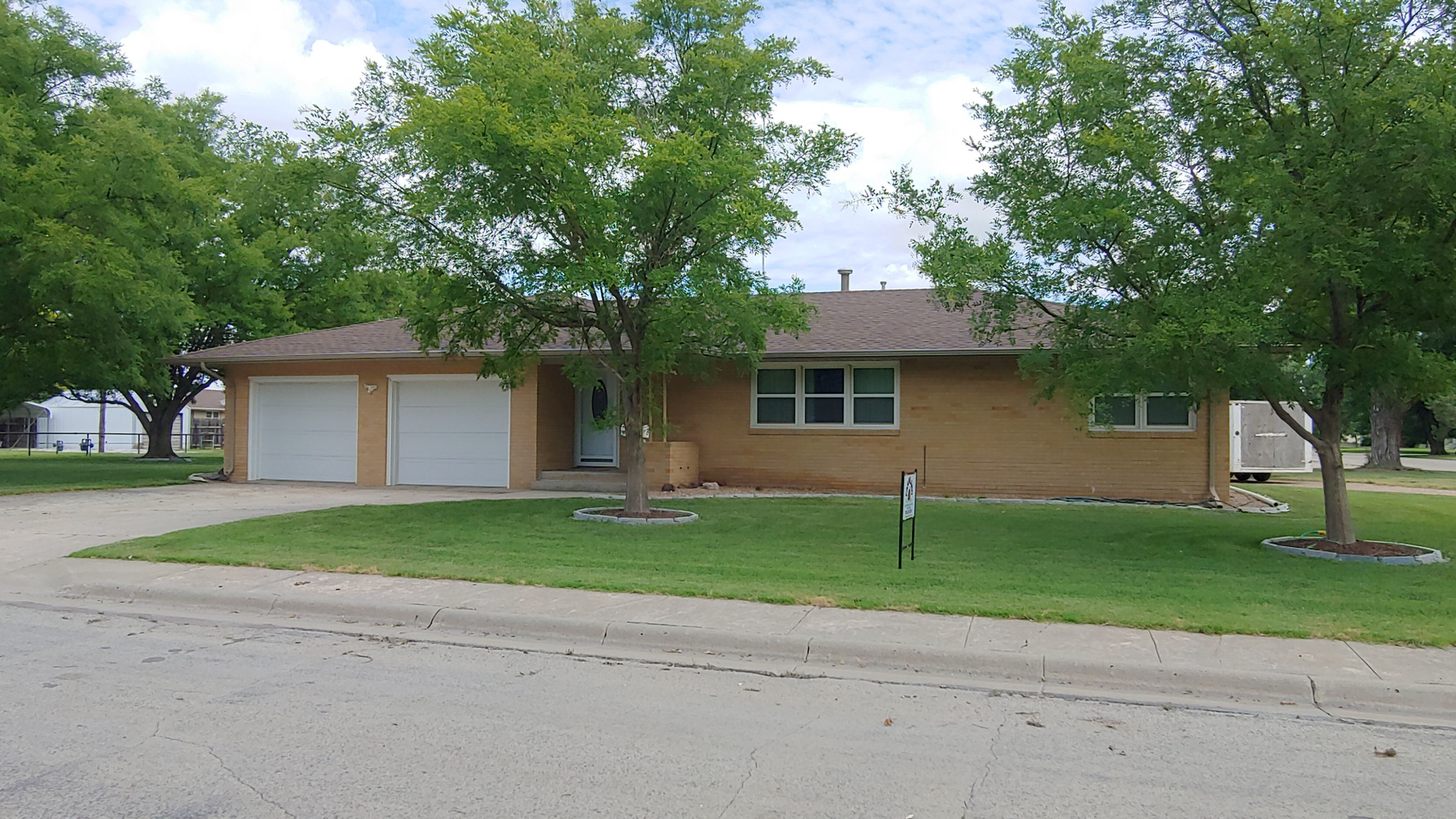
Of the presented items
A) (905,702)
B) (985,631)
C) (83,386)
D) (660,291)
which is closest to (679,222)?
(660,291)

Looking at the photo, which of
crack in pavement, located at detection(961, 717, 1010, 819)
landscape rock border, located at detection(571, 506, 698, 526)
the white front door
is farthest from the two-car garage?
crack in pavement, located at detection(961, 717, 1010, 819)

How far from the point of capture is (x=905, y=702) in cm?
640

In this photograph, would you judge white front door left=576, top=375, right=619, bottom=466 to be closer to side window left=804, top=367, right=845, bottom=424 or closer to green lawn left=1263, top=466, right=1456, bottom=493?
side window left=804, top=367, right=845, bottom=424

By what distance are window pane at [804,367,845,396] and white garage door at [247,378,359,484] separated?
8.93 m

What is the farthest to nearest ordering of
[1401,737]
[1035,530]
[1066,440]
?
[1066,440] → [1035,530] → [1401,737]

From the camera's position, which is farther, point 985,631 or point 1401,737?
point 985,631

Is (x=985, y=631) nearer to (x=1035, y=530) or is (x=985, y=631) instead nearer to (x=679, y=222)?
(x=1035, y=530)

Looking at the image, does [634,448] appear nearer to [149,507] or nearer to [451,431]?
[451,431]

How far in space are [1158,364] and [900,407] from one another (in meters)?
7.85

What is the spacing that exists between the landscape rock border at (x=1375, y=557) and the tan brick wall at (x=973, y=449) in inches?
201

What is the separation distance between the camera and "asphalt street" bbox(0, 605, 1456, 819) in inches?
180

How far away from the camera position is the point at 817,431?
18984mm

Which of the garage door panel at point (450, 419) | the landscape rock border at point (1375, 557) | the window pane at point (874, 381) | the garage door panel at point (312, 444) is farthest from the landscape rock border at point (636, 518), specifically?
the garage door panel at point (312, 444)

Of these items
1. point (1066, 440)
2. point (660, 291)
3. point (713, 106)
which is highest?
point (713, 106)
